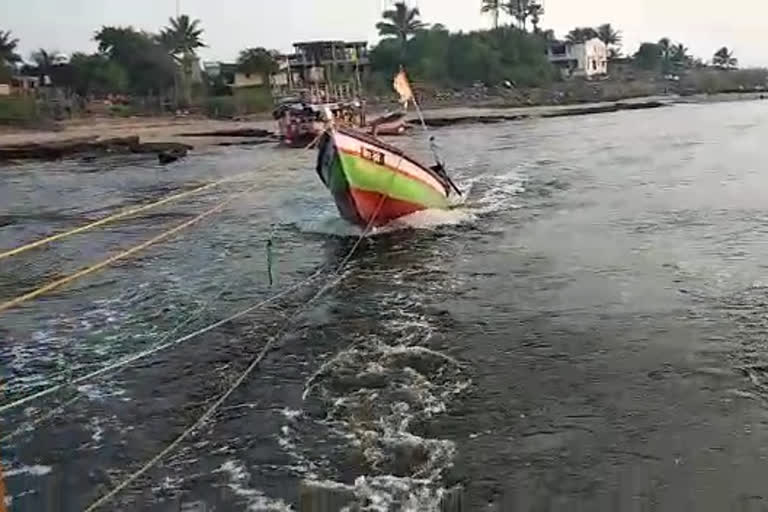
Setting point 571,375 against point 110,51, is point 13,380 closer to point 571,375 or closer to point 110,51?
point 571,375

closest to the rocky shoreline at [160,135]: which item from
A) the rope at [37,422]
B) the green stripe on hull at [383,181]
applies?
the green stripe on hull at [383,181]

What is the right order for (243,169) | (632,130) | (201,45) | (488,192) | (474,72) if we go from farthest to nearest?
(474,72) < (201,45) < (632,130) < (243,169) < (488,192)

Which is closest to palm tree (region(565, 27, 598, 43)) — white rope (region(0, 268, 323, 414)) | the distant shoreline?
the distant shoreline

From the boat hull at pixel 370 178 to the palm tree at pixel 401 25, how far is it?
3151 inches

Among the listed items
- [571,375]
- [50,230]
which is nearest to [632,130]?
[50,230]

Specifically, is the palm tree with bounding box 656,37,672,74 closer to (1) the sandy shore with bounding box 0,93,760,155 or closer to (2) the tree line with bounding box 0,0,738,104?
(2) the tree line with bounding box 0,0,738,104

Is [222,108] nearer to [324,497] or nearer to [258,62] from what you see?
[258,62]

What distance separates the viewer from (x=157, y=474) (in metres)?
7.08

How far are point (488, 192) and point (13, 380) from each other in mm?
16019

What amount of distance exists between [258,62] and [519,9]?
48.5 m

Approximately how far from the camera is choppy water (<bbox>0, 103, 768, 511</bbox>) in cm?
688

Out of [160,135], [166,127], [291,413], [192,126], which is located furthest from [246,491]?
[192,126]

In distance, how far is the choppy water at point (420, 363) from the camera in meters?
6.88

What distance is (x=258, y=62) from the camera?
7425cm
